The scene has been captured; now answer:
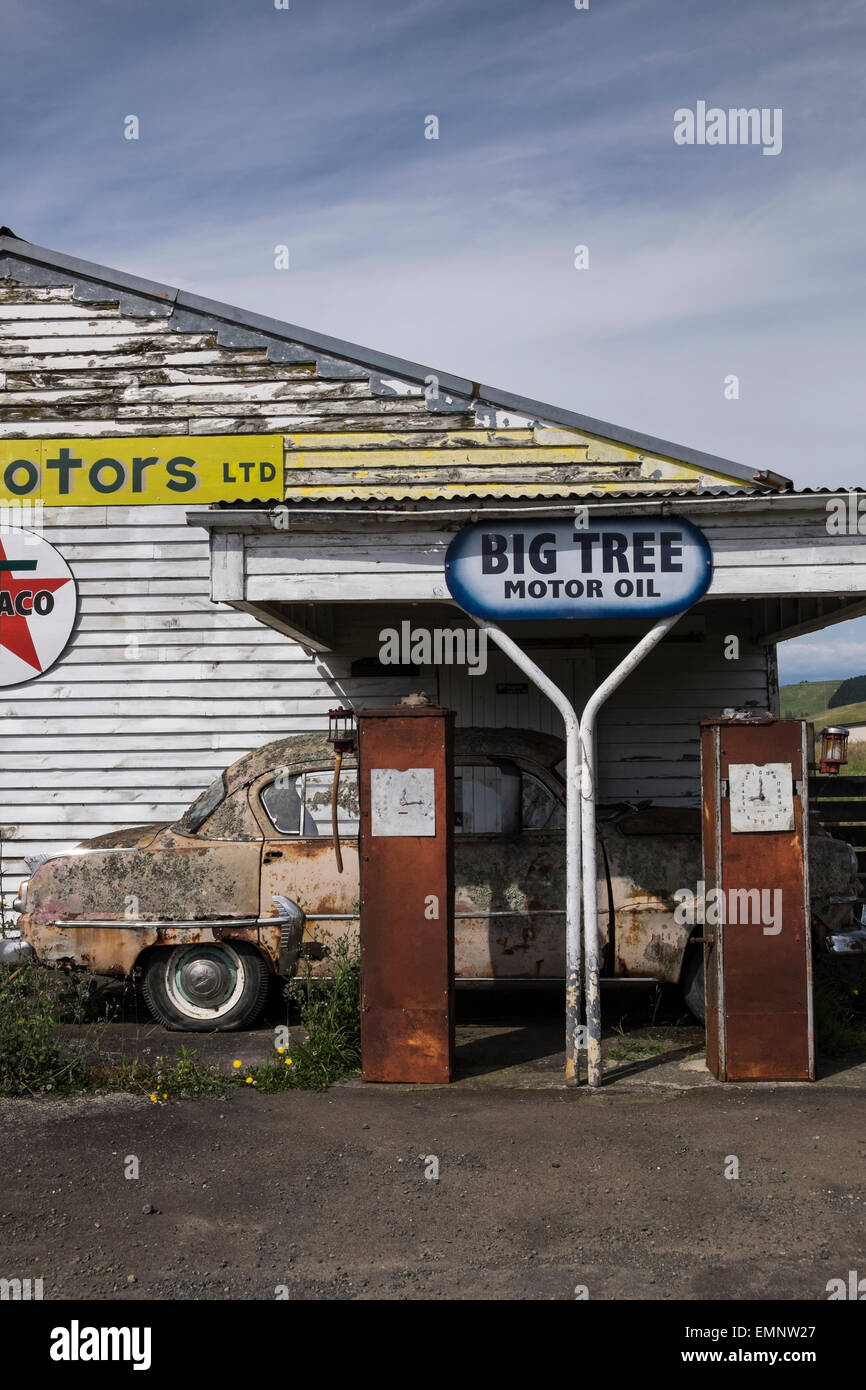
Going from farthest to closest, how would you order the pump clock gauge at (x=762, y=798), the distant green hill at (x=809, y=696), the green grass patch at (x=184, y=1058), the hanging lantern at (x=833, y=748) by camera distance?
the distant green hill at (x=809, y=696)
the hanging lantern at (x=833, y=748)
the pump clock gauge at (x=762, y=798)
the green grass patch at (x=184, y=1058)

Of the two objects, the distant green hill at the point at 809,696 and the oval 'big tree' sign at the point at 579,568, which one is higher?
the distant green hill at the point at 809,696

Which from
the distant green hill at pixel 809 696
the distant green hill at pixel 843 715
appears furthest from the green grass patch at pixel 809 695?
the distant green hill at pixel 843 715

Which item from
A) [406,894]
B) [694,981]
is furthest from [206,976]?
[694,981]

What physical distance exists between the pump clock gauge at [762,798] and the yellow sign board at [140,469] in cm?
533

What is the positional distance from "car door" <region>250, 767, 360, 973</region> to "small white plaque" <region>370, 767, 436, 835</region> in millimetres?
914

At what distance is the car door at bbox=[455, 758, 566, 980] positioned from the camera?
7309mm

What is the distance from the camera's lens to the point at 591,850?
657cm

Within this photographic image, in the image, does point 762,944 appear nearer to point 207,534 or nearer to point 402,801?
point 402,801

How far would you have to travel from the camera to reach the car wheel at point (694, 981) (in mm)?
7281

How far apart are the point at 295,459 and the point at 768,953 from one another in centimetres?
598

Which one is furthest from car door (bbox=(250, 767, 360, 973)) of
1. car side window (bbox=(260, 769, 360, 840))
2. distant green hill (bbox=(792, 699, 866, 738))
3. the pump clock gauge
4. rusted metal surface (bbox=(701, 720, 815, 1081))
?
distant green hill (bbox=(792, 699, 866, 738))

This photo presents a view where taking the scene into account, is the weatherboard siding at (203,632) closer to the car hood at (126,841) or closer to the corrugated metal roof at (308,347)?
the corrugated metal roof at (308,347)

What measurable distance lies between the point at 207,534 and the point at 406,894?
4.81m
